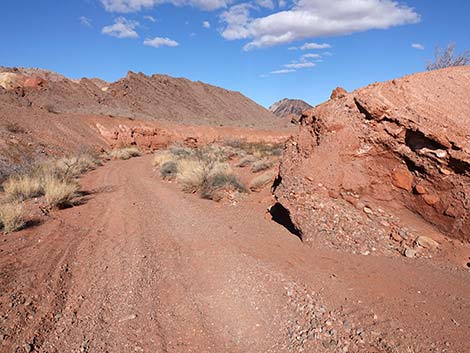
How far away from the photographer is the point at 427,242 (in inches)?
195

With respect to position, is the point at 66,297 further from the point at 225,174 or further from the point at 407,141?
the point at 225,174

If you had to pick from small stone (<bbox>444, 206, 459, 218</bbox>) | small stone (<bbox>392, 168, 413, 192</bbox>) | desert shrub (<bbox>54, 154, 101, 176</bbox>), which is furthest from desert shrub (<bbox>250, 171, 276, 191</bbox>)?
desert shrub (<bbox>54, 154, 101, 176</bbox>)

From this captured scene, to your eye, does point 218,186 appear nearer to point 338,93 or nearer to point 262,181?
point 262,181

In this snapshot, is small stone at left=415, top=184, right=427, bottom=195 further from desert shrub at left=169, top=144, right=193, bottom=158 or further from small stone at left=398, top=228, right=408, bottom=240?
desert shrub at left=169, top=144, right=193, bottom=158

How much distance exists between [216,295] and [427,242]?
122 inches

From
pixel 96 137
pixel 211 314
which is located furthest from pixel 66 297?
pixel 96 137

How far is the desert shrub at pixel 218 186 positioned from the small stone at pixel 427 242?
520 centimetres

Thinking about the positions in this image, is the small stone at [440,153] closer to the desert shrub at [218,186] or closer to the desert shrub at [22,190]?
the desert shrub at [218,186]

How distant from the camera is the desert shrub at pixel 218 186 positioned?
939 centimetres

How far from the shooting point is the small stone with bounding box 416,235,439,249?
16.1ft

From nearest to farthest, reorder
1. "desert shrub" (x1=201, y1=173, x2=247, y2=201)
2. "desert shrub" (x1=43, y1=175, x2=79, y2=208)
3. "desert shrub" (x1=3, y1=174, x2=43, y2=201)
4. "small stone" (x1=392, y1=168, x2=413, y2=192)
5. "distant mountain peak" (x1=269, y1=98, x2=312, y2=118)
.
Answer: "small stone" (x1=392, y1=168, x2=413, y2=192) < "desert shrub" (x1=43, y1=175, x2=79, y2=208) < "desert shrub" (x1=3, y1=174, x2=43, y2=201) < "desert shrub" (x1=201, y1=173, x2=247, y2=201) < "distant mountain peak" (x1=269, y1=98, x2=312, y2=118)

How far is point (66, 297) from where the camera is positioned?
13.8 feet

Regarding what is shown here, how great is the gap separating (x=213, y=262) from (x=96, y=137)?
2544 cm

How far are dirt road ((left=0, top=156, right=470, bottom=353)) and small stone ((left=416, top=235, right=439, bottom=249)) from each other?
30 centimetres
